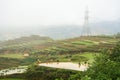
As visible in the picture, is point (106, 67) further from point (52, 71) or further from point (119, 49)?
point (52, 71)

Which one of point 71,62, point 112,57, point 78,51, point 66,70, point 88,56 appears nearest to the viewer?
point 112,57

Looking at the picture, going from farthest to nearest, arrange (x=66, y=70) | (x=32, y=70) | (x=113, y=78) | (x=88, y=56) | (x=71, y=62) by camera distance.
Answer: (x=88, y=56)
(x=71, y=62)
(x=32, y=70)
(x=66, y=70)
(x=113, y=78)

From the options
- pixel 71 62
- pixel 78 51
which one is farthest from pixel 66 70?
pixel 78 51

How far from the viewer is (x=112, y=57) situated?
6253cm

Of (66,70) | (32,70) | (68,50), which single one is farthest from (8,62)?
(66,70)

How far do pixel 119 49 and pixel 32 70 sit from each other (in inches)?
1087

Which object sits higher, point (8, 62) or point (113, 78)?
point (113, 78)

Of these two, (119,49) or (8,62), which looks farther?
(8,62)

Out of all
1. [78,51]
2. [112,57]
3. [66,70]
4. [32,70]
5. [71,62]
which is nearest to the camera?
[112,57]

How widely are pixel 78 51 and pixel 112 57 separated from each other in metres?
58.0

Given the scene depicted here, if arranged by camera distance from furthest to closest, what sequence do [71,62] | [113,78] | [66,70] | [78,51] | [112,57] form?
[78,51] → [71,62] → [66,70] → [112,57] → [113,78]

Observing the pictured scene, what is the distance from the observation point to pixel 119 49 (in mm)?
63094

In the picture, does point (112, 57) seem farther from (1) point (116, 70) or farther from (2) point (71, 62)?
(2) point (71, 62)

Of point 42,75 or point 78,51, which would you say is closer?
point 42,75
